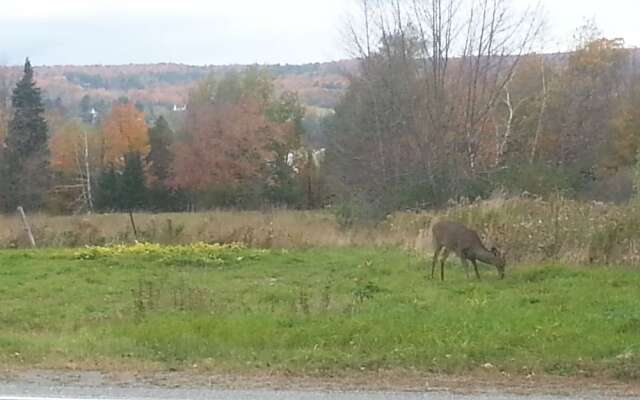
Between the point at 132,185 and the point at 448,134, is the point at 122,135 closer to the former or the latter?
the point at 132,185

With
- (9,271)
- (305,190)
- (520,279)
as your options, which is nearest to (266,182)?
(305,190)

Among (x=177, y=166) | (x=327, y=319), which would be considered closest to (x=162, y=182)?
(x=177, y=166)

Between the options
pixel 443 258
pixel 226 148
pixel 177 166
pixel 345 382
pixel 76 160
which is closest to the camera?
pixel 345 382

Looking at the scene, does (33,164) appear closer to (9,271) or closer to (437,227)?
(9,271)

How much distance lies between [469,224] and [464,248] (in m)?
4.40

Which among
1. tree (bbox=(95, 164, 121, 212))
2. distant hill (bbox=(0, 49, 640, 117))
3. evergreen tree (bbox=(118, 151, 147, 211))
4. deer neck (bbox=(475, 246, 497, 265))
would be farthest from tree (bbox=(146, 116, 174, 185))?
deer neck (bbox=(475, 246, 497, 265))

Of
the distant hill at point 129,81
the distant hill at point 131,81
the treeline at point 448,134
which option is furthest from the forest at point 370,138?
the distant hill at point 129,81

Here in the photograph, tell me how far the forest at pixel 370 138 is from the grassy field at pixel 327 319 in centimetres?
1451

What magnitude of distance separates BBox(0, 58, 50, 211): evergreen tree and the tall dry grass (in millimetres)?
25597

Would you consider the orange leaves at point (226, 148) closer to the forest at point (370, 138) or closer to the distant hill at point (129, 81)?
the forest at point (370, 138)

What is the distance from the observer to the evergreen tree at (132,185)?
201ft

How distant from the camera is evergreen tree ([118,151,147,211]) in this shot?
2408 inches

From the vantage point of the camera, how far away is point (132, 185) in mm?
61406

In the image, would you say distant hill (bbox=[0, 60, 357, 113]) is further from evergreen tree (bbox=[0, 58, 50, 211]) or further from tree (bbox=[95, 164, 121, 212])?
tree (bbox=[95, 164, 121, 212])
